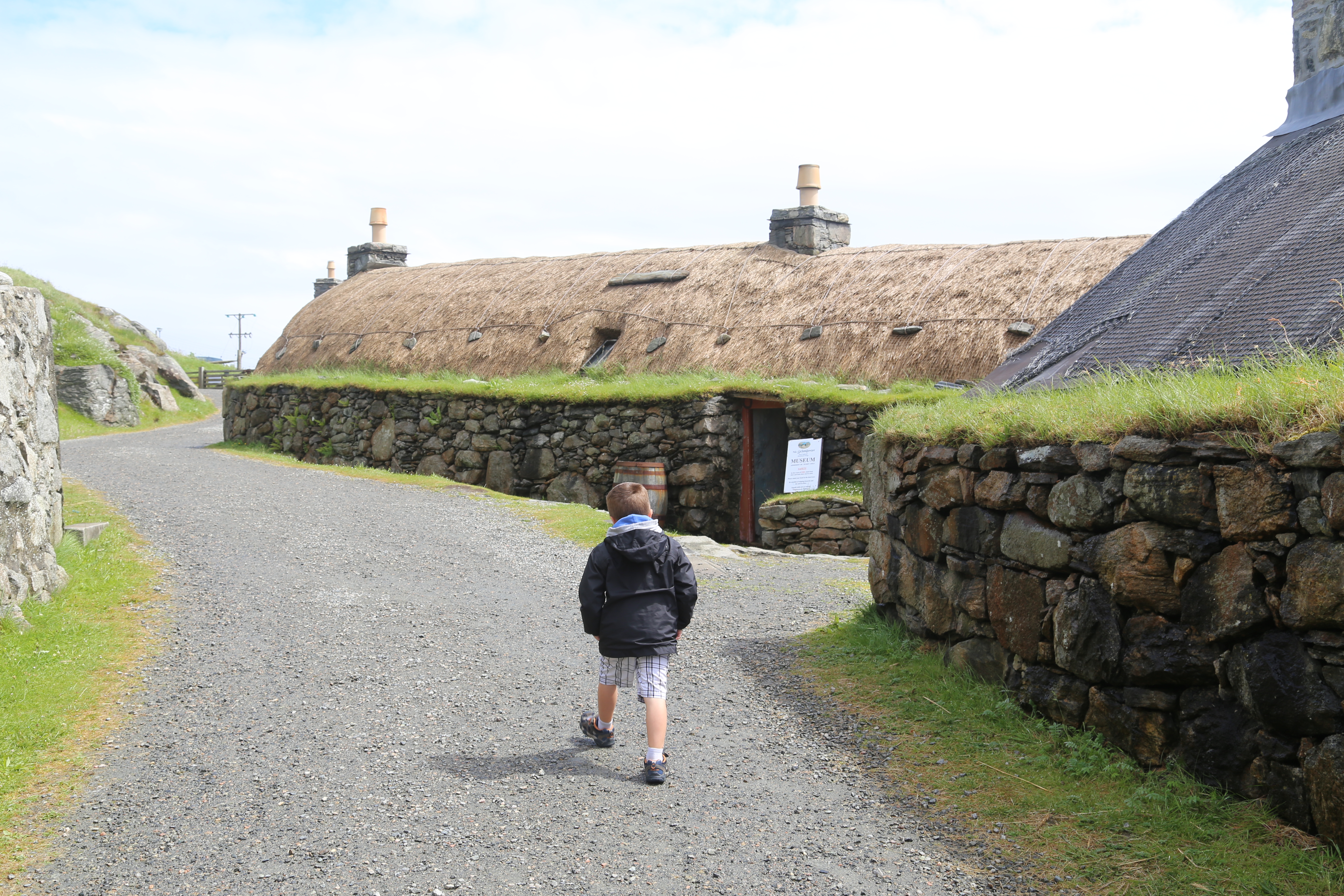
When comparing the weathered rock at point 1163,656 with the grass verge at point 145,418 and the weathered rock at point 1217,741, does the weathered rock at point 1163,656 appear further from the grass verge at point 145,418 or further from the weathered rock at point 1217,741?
the grass verge at point 145,418

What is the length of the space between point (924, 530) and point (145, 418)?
2543 centimetres

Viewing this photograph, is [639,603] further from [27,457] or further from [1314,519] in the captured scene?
[27,457]

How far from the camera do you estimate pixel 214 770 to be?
483 cm

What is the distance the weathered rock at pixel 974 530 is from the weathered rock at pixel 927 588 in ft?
0.76

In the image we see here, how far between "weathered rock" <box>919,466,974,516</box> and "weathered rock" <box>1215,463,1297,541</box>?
1760 millimetres

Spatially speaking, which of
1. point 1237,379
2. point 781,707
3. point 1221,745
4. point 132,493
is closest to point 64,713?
point 781,707

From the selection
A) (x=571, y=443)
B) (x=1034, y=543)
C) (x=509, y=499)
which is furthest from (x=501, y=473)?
(x=1034, y=543)

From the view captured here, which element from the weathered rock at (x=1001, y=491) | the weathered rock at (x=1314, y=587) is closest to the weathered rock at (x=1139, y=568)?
the weathered rock at (x=1314, y=587)

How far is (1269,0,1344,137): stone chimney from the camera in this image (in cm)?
788

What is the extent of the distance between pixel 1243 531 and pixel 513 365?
15.4 m

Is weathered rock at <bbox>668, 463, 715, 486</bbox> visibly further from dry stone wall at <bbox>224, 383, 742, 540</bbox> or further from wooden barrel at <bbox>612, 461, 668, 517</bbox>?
wooden barrel at <bbox>612, 461, 668, 517</bbox>

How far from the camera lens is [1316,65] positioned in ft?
26.6

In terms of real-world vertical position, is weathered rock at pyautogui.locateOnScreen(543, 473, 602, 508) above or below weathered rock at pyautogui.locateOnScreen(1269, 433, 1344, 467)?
below

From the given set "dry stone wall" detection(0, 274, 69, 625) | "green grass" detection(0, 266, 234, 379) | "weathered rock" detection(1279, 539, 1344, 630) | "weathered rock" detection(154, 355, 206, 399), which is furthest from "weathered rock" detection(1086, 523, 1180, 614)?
"weathered rock" detection(154, 355, 206, 399)
